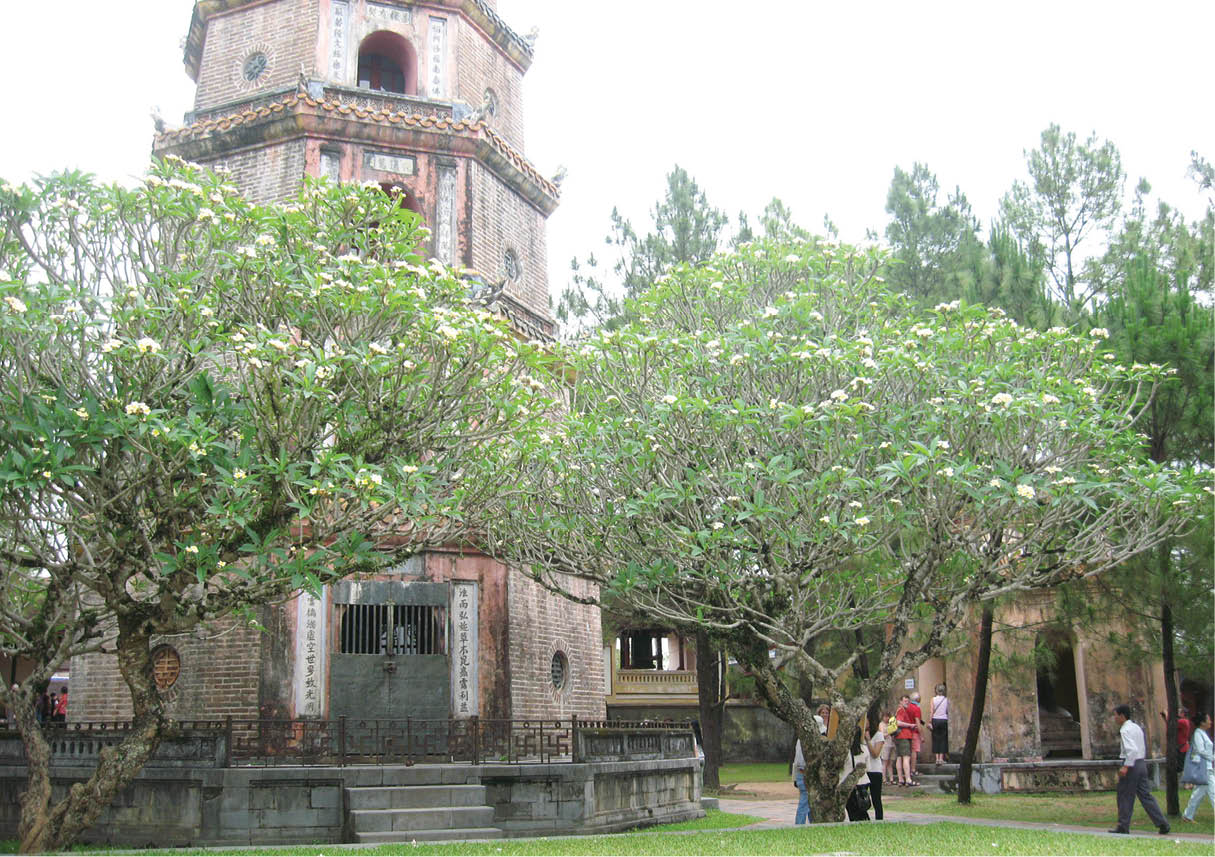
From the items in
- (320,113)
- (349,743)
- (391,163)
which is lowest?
(349,743)

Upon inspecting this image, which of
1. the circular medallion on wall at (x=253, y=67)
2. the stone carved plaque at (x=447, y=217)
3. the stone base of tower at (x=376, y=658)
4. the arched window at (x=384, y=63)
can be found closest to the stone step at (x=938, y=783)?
the stone base of tower at (x=376, y=658)

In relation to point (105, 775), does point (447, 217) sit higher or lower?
higher

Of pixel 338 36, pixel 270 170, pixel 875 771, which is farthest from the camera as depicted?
pixel 338 36

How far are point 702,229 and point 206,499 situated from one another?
21.2 meters

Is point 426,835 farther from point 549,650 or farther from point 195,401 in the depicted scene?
point 195,401

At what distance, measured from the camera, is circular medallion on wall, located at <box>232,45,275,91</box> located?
65.8ft

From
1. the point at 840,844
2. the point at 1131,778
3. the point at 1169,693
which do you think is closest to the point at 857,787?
the point at 1131,778

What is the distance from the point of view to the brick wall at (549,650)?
676 inches

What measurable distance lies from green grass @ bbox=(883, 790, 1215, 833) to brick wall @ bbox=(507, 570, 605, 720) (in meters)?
5.43

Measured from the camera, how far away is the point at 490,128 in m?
19.8

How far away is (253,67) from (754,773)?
22117 millimetres

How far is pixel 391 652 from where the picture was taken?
53.7ft

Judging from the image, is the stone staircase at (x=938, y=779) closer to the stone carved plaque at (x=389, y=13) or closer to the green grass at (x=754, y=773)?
the green grass at (x=754, y=773)

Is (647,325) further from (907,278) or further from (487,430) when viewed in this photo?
(907,278)
